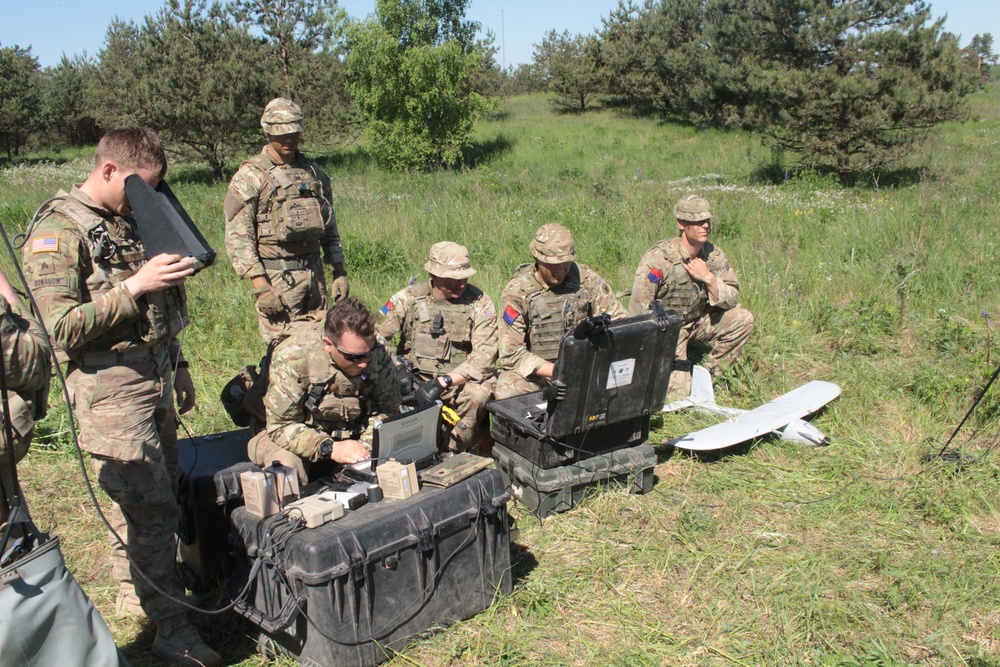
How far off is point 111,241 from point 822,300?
6.04 meters

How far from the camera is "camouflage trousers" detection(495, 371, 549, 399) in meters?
5.14

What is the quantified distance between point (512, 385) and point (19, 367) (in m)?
3.22

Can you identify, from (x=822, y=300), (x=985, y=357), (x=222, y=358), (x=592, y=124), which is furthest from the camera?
(x=592, y=124)

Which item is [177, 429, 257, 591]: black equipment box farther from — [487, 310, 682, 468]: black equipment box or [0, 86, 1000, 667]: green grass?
[487, 310, 682, 468]: black equipment box

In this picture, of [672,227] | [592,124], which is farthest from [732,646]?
[592,124]

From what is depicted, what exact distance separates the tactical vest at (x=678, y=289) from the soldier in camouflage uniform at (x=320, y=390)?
107 inches

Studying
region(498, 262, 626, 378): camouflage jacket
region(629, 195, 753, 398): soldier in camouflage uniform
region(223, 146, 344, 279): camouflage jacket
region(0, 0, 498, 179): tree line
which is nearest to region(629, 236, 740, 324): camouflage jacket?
region(629, 195, 753, 398): soldier in camouflage uniform

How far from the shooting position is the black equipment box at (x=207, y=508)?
3.56 metres

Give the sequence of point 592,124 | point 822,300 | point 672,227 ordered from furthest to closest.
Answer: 1. point 592,124
2. point 672,227
3. point 822,300

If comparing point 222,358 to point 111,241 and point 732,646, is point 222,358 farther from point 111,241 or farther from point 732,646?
point 732,646

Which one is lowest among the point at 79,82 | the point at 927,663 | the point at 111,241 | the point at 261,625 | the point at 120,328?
the point at 927,663

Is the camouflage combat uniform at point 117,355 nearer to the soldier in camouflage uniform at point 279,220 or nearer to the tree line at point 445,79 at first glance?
the soldier in camouflage uniform at point 279,220

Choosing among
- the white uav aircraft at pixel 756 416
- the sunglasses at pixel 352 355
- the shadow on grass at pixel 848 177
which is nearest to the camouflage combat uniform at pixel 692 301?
the white uav aircraft at pixel 756 416

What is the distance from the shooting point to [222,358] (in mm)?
6660
